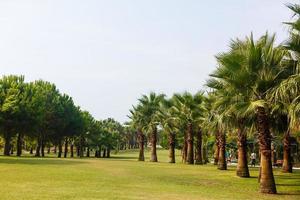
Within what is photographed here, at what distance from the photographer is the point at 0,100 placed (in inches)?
2336

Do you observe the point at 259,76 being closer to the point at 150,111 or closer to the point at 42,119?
the point at 150,111

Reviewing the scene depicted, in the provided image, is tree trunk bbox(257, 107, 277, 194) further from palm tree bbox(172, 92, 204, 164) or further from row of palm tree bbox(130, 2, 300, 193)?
palm tree bbox(172, 92, 204, 164)

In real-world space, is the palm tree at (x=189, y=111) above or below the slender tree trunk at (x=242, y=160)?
above

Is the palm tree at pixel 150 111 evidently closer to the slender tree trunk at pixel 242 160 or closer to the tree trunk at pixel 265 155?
the slender tree trunk at pixel 242 160

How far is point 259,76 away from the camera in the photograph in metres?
20.4

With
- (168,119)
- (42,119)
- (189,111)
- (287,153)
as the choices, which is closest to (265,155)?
(287,153)

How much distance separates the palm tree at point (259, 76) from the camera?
66.1ft

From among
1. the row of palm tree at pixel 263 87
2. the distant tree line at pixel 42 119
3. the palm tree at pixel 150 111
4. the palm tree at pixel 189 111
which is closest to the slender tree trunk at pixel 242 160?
the row of palm tree at pixel 263 87

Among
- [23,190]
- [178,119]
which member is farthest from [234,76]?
[178,119]

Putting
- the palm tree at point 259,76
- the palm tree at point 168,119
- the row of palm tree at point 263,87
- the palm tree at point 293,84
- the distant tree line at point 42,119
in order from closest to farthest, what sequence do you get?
the palm tree at point 293,84
the row of palm tree at point 263,87
the palm tree at point 259,76
the palm tree at point 168,119
the distant tree line at point 42,119

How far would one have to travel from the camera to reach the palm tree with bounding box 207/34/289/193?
20.2m

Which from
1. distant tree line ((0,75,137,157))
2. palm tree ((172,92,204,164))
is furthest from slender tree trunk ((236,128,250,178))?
distant tree line ((0,75,137,157))

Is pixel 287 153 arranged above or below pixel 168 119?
below

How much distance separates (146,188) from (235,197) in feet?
14.2
